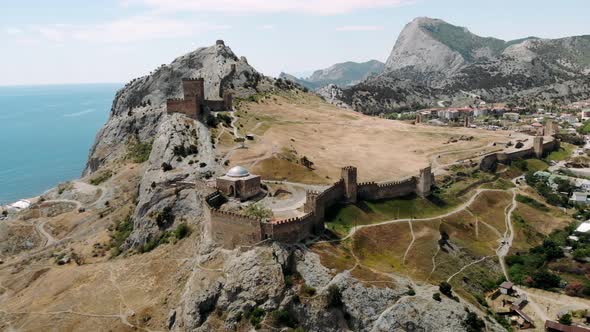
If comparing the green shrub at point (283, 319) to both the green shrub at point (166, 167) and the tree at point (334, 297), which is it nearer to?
the tree at point (334, 297)

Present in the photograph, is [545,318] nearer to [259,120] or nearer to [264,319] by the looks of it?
[264,319]

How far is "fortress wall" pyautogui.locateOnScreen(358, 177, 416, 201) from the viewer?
76062mm

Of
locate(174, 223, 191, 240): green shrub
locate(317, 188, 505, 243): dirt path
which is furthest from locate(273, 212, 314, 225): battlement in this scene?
locate(174, 223, 191, 240): green shrub

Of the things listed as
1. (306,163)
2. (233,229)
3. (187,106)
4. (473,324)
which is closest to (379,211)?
(306,163)

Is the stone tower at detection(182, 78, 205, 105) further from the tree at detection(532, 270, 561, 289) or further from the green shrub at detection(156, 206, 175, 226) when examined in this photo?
the tree at detection(532, 270, 561, 289)

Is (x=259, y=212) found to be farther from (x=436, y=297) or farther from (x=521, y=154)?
(x=521, y=154)

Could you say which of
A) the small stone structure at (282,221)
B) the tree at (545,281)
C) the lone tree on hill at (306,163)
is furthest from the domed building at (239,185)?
the tree at (545,281)

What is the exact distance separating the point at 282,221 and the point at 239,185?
14.5 m

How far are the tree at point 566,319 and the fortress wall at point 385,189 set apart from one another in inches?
1138

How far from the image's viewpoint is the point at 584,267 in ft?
233

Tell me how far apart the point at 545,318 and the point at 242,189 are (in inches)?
1680

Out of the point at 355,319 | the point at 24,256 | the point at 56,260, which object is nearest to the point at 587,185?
the point at 355,319

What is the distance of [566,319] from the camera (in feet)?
193

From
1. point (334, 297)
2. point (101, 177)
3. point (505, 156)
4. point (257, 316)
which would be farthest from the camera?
point (101, 177)
